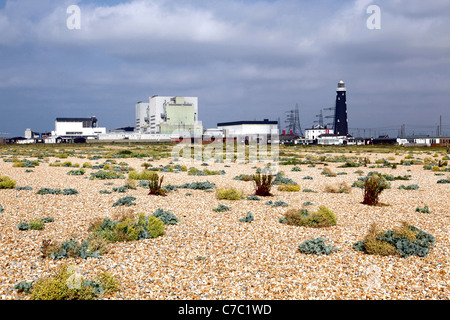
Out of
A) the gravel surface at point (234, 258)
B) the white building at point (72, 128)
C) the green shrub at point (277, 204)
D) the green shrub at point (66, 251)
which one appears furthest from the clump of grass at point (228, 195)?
the white building at point (72, 128)

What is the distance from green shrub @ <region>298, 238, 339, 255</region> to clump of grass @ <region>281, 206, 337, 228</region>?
261 cm

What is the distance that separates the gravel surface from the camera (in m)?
7.69

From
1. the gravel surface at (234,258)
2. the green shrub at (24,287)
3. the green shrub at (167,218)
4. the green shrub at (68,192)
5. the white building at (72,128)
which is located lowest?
the gravel surface at (234,258)

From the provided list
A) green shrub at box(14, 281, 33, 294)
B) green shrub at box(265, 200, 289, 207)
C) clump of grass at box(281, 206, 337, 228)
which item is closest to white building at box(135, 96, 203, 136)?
green shrub at box(265, 200, 289, 207)

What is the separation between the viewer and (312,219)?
13.2 meters

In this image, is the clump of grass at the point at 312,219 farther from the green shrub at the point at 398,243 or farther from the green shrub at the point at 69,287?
the green shrub at the point at 69,287

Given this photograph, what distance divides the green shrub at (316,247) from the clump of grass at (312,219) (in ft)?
8.56

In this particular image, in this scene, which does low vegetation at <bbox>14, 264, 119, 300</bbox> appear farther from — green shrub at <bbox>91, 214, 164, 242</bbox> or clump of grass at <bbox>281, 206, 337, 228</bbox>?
clump of grass at <bbox>281, 206, 337, 228</bbox>

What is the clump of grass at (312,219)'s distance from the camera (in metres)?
13.0

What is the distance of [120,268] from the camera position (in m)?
8.75

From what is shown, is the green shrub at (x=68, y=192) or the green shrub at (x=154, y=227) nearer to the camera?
the green shrub at (x=154, y=227)

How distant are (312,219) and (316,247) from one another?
3.21 m
